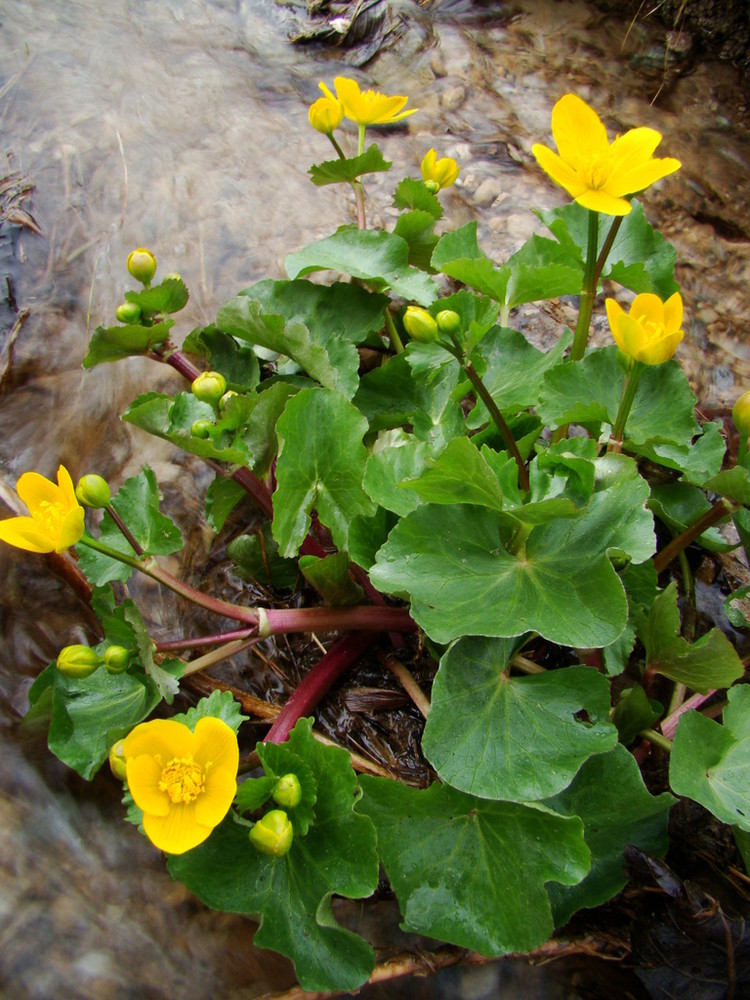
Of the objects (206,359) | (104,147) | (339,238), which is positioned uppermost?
(339,238)

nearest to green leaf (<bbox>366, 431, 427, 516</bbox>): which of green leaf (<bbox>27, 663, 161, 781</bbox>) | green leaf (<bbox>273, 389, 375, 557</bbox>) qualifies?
green leaf (<bbox>273, 389, 375, 557</bbox>)

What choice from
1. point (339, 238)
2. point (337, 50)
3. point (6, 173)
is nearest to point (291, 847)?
point (339, 238)

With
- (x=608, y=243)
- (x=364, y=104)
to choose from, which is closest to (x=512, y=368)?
(x=608, y=243)

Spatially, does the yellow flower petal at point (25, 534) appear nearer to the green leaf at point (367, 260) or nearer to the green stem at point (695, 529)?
the green leaf at point (367, 260)

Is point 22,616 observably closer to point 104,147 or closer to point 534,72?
point 104,147

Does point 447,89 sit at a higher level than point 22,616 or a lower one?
higher

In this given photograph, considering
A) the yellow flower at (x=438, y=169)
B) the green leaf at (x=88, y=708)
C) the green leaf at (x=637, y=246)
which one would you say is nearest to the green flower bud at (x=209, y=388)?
the green leaf at (x=88, y=708)
